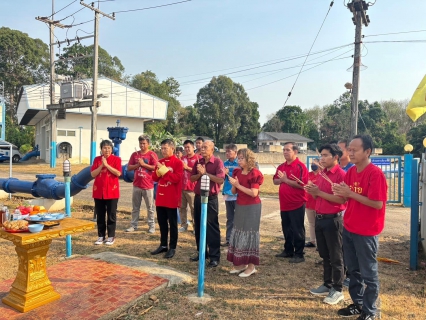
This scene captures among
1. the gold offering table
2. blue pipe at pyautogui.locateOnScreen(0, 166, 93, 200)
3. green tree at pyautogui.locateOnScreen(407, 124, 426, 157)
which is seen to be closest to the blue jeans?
the gold offering table

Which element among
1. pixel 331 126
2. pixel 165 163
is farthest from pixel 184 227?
pixel 331 126

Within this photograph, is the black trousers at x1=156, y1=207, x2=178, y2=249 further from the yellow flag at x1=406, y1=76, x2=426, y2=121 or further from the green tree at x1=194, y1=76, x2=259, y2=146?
the green tree at x1=194, y1=76, x2=259, y2=146

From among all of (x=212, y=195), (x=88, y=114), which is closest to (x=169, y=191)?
(x=212, y=195)

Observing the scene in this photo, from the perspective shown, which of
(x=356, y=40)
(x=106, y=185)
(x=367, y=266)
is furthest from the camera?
(x=356, y=40)

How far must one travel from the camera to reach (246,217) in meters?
4.44

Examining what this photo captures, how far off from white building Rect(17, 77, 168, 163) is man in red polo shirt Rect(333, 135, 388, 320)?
25037 millimetres

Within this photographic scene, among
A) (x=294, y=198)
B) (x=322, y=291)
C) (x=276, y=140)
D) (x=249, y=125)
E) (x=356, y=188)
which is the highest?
(x=249, y=125)

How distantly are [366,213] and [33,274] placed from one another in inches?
133

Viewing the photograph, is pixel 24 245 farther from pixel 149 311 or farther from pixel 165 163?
pixel 165 163

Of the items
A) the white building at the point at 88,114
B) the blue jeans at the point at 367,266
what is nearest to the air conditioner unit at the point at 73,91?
the white building at the point at 88,114

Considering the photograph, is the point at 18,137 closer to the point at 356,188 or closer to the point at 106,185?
the point at 106,185

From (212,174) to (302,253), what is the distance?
6.21ft

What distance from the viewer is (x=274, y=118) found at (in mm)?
55875

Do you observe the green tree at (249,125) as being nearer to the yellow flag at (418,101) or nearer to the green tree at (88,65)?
the green tree at (88,65)
